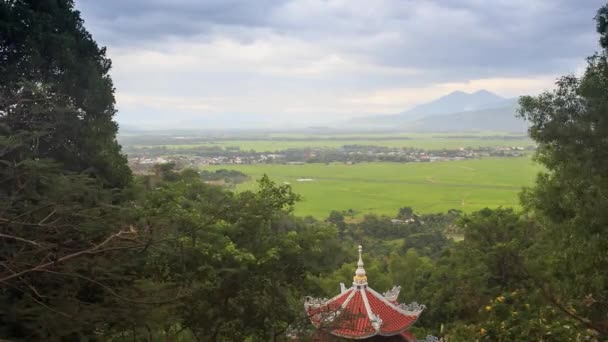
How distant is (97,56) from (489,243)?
34.4 ft

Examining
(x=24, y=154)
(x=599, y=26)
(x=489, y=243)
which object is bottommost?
(x=489, y=243)

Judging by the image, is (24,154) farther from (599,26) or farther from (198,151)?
(198,151)

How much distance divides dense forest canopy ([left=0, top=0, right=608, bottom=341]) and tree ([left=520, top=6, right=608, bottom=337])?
0.02 metres

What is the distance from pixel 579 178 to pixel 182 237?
5.13 metres

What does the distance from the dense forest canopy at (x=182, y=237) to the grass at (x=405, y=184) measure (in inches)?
796

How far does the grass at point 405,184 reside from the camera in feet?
137

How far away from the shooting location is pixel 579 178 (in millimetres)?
6465

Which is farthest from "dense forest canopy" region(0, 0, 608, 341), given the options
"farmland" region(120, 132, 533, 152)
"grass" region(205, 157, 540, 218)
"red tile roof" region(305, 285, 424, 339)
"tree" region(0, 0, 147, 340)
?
"farmland" region(120, 132, 533, 152)

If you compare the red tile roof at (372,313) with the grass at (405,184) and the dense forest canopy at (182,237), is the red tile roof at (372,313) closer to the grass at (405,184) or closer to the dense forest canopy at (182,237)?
the dense forest canopy at (182,237)

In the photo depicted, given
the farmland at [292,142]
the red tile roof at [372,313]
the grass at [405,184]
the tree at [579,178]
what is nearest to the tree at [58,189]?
the red tile roof at [372,313]

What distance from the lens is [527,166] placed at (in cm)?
6856

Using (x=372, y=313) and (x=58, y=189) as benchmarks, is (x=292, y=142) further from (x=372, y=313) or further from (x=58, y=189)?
(x=58, y=189)

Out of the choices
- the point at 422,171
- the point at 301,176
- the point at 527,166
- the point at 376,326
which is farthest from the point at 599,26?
the point at 527,166

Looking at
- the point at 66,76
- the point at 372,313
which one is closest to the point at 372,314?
the point at 372,313
